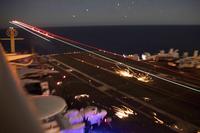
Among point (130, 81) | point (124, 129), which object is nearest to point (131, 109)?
point (124, 129)

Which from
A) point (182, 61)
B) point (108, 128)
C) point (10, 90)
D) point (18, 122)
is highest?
point (10, 90)

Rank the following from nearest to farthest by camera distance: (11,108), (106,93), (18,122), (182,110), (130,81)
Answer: (18,122)
(11,108)
(182,110)
(106,93)
(130,81)

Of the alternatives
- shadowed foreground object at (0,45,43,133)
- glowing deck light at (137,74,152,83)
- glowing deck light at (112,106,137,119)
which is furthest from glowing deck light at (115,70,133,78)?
shadowed foreground object at (0,45,43,133)

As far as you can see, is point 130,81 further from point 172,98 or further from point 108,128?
point 108,128

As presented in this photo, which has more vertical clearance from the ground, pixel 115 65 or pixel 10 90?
pixel 10 90

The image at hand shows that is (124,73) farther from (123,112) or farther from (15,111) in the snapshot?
(15,111)

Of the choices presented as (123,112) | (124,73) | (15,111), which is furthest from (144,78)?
(15,111)

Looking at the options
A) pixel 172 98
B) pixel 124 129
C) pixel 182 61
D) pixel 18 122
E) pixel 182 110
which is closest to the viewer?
pixel 18 122
